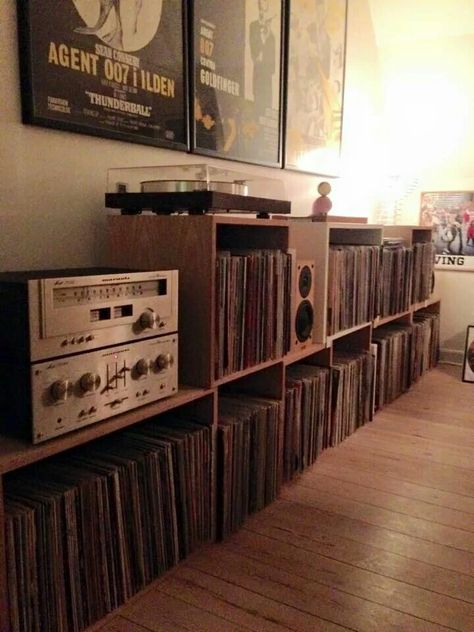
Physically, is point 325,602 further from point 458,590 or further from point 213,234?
point 213,234

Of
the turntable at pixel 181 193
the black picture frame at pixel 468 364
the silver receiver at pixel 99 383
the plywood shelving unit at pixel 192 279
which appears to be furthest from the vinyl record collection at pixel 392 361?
the silver receiver at pixel 99 383

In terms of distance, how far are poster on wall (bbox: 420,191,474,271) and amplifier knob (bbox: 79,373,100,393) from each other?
10.3 ft

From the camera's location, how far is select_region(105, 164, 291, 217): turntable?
64.1 inches

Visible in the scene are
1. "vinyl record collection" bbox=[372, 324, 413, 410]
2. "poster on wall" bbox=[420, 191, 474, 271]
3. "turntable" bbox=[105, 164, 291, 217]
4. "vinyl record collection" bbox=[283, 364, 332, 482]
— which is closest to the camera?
"turntable" bbox=[105, 164, 291, 217]

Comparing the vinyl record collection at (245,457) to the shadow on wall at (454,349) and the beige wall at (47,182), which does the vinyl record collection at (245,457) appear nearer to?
the beige wall at (47,182)

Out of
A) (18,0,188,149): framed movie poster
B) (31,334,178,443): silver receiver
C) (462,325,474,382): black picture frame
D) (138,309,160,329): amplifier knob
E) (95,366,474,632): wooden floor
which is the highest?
(18,0,188,149): framed movie poster

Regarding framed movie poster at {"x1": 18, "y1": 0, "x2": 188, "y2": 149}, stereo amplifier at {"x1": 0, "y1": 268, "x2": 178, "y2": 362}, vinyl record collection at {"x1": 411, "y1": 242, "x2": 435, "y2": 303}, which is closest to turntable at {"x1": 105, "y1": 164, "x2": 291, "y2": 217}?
framed movie poster at {"x1": 18, "y1": 0, "x2": 188, "y2": 149}

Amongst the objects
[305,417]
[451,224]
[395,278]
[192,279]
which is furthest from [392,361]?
[192,279]

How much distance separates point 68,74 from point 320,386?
55.5 inches

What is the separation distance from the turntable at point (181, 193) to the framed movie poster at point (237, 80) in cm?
28

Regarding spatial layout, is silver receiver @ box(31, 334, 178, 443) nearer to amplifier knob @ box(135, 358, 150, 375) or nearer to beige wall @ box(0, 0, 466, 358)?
amplifier knob @ box(135, 358, 150, 375)

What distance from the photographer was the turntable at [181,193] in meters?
1.63

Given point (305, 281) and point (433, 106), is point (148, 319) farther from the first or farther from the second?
point (433, 106)

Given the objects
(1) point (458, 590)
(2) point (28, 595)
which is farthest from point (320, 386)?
(2) point (28, 595)
